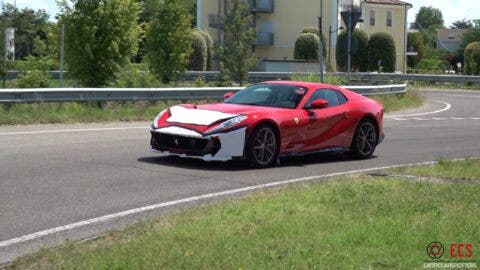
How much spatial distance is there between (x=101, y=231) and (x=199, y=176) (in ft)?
10.8

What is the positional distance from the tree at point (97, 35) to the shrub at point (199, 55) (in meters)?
29.7

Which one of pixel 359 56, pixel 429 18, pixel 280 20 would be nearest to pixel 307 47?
pixel 359 56

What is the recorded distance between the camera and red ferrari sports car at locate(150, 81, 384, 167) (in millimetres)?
10875

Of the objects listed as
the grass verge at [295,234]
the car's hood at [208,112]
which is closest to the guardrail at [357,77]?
the car's hood at [208,112]

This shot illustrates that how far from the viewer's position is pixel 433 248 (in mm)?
5973

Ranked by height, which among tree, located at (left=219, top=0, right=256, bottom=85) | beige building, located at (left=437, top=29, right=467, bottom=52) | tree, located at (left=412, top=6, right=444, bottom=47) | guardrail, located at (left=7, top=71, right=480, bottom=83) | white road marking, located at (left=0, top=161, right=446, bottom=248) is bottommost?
white road marking, located at (left=0, top=161, right=446, bottom=248)

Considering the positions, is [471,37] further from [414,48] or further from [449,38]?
[449,38]

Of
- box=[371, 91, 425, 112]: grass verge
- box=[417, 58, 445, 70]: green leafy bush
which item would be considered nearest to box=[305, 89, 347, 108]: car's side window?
box=[371, 91, 425, 112]: grass verge

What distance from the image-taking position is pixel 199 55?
53.8 metres

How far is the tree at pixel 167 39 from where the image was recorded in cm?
3008

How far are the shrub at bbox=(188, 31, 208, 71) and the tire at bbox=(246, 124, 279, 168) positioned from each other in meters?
42.0

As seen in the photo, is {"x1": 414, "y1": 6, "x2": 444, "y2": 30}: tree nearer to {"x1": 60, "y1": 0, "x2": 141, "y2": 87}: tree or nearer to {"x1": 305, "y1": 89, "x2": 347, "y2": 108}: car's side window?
{"x1": 60, "y1": 0, "x2": 141, "y2": 87}: tree

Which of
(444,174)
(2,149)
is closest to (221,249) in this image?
(444,174)

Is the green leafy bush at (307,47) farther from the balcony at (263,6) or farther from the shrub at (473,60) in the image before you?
the shrub at (473,60)
